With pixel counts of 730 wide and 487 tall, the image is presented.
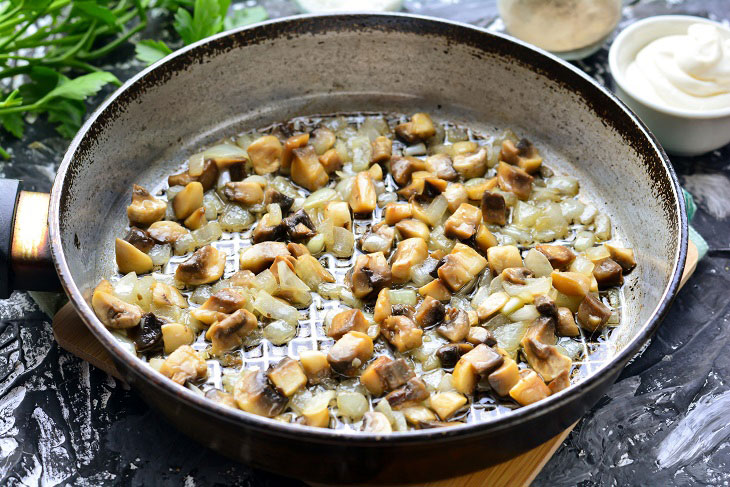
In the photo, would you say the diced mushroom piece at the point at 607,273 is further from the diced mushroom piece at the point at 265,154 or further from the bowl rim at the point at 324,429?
the diced mushroom piece at the point at 265,154

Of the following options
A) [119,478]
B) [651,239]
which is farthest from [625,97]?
[119,478]

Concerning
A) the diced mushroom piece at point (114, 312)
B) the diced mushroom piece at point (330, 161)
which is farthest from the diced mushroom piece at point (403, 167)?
the diced mushroom piece at point (114, 312)

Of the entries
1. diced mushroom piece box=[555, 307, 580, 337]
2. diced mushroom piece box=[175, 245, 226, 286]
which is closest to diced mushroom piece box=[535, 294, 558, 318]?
diced mushroom piece box=[555, 307, 580, 337]

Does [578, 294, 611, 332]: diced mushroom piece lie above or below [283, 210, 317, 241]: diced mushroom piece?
below

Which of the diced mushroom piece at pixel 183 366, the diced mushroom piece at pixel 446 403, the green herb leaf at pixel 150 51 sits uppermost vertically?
the green herb leaf at pixel 150 51

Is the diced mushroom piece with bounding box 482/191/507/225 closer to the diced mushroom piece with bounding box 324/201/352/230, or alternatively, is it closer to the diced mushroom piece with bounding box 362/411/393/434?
the diced mushroom piece with bounding box 324/201/352/230

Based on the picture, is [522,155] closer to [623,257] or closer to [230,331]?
[623,257]

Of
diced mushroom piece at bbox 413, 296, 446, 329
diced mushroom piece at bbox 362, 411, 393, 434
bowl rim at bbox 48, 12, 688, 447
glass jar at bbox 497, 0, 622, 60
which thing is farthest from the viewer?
glass jar at bbox 497, 0, 622, 60
